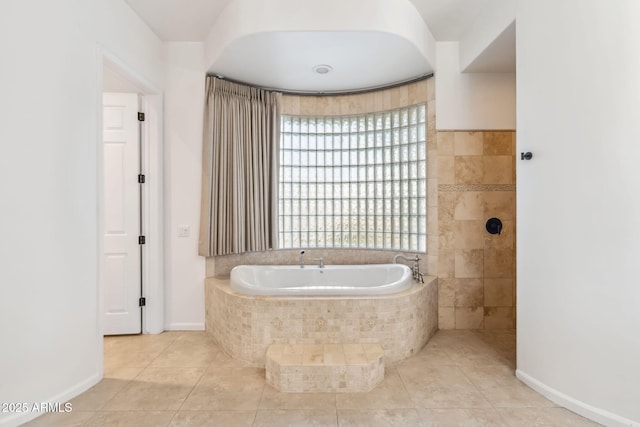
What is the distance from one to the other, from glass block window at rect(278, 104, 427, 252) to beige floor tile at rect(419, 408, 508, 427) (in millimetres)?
1743

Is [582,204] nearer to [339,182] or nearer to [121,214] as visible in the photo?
[339,182]

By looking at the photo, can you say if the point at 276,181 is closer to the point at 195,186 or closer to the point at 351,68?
the point at 195,186

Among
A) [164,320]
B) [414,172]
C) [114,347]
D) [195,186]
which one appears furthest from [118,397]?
[414,172]

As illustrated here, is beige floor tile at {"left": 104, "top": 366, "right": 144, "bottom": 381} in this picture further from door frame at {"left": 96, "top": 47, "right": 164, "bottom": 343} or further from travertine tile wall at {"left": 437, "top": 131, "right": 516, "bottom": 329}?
travertine tile wall at {"left": 437, "top": 131, "right": 516, "bottom": 329}

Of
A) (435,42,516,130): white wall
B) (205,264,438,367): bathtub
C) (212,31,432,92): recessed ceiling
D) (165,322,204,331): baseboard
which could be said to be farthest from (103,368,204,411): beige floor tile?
(435,42,516,130): white wall

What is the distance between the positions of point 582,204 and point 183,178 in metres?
3.03

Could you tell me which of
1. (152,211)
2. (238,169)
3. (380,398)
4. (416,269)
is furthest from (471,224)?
(152,211)

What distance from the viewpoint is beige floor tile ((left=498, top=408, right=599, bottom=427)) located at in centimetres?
173

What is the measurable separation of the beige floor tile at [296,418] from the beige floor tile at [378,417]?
0.20ft

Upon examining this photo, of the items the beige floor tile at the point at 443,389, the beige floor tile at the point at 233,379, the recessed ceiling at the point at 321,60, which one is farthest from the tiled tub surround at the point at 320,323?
the recessed ceiling at the point at 321,60

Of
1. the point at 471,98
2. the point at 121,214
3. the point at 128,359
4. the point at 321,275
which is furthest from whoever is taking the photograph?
the point at 321,275

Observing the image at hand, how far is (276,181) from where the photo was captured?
11.2 feet

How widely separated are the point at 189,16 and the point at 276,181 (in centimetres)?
160

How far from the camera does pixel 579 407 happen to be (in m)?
1.80
